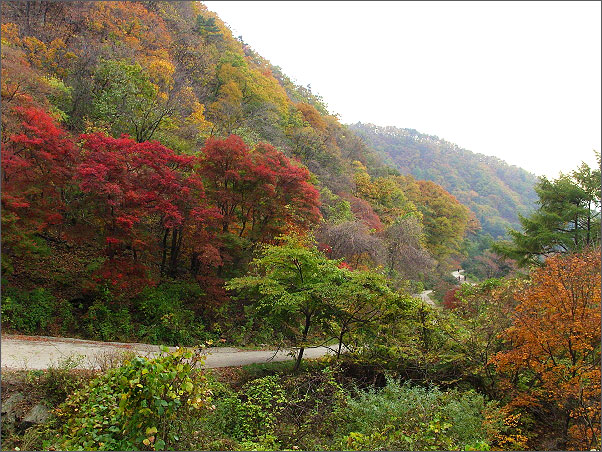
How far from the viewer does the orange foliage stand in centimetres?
550

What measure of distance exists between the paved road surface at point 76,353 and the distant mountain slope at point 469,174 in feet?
146

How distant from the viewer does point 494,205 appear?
59.1 meters

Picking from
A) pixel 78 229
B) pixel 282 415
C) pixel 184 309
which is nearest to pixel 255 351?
pixel 184 309

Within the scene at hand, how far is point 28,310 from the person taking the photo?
31.2 feet

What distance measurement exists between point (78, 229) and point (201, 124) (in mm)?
9892

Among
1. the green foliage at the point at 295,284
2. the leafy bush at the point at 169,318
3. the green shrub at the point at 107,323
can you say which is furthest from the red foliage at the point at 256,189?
the green shrub at the point at 107,323

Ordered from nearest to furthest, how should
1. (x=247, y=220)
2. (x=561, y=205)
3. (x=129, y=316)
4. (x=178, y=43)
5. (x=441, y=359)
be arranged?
(x=441, y=359) < (x=129, y=316) < (x=247, y=220) < (x=561, y=205) < (x=178, y=43)

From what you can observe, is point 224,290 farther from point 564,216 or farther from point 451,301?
point 564,216

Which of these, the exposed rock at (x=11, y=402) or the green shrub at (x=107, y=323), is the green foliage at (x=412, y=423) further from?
the green shrub at (x=107, y=323)

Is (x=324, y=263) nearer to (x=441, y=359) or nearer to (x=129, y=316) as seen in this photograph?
(x=441, y=359)

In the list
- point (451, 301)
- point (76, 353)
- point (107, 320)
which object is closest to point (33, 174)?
point (107, 320)

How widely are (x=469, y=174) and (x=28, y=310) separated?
234 ft

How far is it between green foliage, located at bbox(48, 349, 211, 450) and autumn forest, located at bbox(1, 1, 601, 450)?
0.03m

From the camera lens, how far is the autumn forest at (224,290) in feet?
17.0
